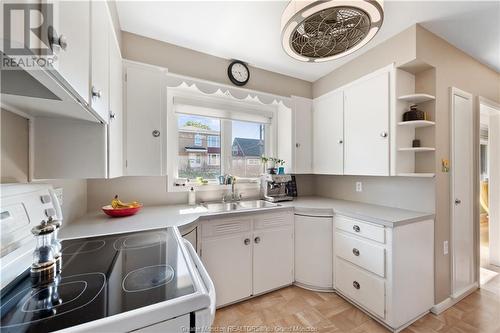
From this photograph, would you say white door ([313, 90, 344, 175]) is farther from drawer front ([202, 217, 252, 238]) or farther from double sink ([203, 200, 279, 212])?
drawer front ([202, 217, 252, 238])

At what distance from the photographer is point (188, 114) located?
90.5 inches

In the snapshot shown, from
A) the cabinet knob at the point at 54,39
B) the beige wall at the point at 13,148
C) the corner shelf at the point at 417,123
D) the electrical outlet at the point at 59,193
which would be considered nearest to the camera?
the cabinet knob at the point at 54,39

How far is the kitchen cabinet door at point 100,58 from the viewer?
0.84 metres

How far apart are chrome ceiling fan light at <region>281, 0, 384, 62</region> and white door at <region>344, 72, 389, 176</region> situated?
0.81 metres

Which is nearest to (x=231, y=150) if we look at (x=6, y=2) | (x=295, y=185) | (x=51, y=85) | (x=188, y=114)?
(x=188, y=114)

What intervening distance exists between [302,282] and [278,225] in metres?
0.68

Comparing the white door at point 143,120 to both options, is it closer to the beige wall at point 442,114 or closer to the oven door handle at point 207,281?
the oven door handle at point 207,281

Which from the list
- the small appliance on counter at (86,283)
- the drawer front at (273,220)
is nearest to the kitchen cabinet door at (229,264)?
the drawer front at (273,220)

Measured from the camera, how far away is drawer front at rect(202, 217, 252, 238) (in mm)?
1691

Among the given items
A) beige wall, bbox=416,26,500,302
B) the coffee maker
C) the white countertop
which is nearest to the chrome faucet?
the coffee maker

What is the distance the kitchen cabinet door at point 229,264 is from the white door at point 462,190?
193 cm

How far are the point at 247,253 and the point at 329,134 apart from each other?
5.53ft

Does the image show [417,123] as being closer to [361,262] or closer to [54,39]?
[361,262]

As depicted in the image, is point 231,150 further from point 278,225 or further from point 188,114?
point 278,225
